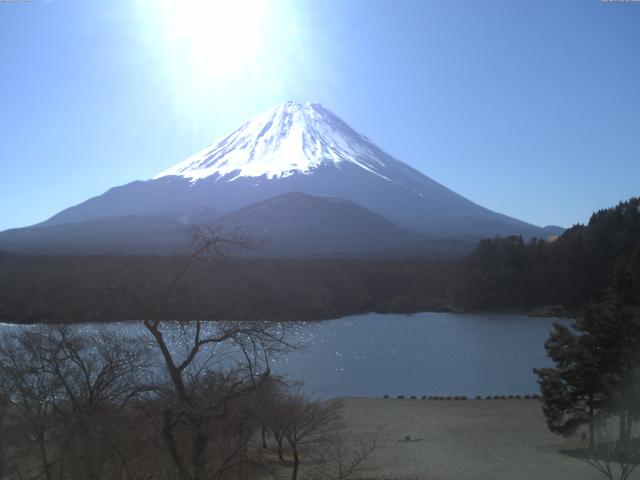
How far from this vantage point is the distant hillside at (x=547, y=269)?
35.7 meters

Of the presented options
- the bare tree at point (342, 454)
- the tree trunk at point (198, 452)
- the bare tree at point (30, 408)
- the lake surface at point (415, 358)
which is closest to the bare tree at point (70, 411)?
the bare tree at point (30, 408)

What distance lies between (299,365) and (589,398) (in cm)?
1052

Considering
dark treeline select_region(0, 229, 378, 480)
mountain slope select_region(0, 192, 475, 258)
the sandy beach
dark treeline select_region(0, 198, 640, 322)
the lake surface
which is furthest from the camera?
mountain slope select_region(0, 192, 475, 258)

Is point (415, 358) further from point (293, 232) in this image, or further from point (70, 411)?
point (293, 232)

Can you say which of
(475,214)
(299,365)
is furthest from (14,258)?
(475,214)

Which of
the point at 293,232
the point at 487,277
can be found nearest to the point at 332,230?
the point at 293,232

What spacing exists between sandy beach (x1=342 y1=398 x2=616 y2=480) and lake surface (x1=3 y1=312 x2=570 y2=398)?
64.3 inches

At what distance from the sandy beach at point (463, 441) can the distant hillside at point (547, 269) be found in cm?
2187

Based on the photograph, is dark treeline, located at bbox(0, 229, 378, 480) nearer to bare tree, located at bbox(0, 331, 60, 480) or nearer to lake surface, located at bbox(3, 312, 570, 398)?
bare tree, located at bbox(0, 331, 60, 480)

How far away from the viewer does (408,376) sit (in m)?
18.5

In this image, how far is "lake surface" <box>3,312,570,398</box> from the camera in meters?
17.1

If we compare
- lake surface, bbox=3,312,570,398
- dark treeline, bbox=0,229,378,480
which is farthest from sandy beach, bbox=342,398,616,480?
dark treeline, bbox=0,229,378,480

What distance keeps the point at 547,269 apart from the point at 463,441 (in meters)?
26.4

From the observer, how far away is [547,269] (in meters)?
36.0
